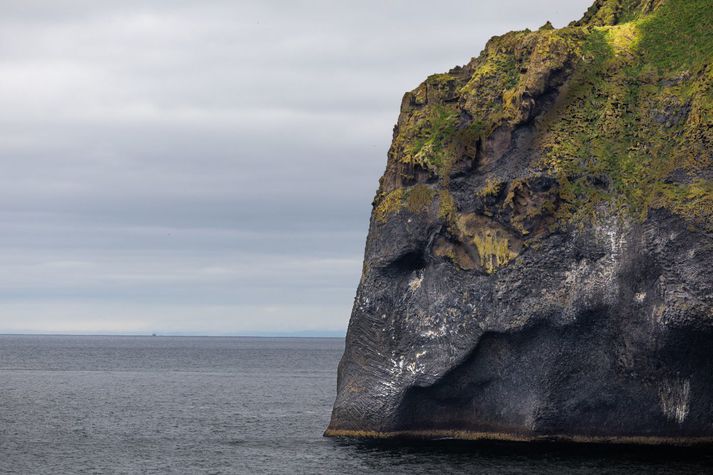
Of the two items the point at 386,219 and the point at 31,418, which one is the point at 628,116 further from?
the point at 31,418

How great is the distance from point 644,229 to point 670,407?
10540 mm

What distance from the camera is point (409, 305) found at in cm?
6675

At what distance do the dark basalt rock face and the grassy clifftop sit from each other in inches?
4.6

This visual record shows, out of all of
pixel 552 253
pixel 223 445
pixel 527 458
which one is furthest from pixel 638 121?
pixel 223 445

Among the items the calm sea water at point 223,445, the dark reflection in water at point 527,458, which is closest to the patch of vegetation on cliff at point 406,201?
the dark reflection in water at point 527,458

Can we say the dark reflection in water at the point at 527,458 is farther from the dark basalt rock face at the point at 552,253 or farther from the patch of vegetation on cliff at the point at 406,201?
the patch of vegetation on cliff at the point at 406,201

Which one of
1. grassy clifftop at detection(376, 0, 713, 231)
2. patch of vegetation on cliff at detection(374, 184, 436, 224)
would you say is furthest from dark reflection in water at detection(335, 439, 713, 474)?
Answer: patch of vegetation on cliff at detection(374, 184, 436, 224)

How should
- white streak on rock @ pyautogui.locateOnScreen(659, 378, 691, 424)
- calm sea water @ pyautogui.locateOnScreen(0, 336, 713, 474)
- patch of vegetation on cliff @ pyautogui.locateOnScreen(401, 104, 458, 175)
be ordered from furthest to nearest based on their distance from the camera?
patch of vegetation on cliff @ pyautogui.locateOnScreen(401, 104, 458, 175) → white streak on rock @ pyautogui.locateOnScreen(659, 378, 691, 424) → calm sea water @ pyautogui.locateOnScreen(0, 336, 713, 474)

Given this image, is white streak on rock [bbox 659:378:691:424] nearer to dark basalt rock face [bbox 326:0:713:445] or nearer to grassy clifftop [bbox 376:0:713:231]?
dark basalt rock face [bbox 326:0:713:445]

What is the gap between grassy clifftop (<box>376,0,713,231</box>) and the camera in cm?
6200

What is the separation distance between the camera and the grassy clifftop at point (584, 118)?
203 feet

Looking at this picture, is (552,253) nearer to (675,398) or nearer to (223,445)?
(675,398)

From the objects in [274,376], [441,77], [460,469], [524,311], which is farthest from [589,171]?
[274,376]

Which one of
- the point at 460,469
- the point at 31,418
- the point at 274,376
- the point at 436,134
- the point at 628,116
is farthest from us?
the point at 274,376
